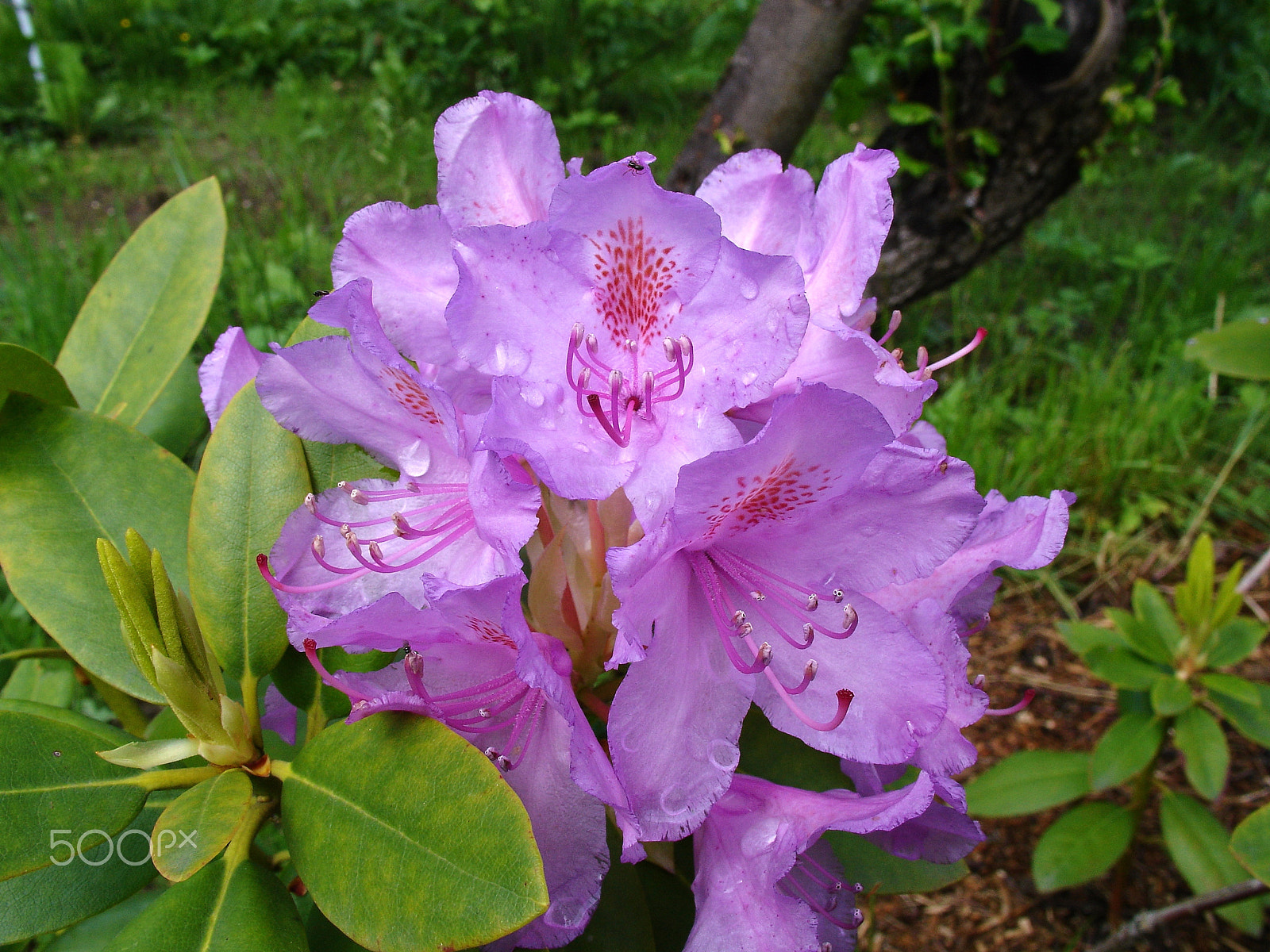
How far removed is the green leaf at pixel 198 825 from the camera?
620 millimetres

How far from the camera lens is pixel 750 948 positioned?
65 centimetres

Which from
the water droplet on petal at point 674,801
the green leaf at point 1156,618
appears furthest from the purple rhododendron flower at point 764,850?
the green leaf at point 1156,618

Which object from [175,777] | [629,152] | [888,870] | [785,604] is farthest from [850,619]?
[629,152]

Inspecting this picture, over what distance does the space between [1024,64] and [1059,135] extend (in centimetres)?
22

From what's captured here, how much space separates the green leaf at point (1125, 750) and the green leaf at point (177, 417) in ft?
4.79

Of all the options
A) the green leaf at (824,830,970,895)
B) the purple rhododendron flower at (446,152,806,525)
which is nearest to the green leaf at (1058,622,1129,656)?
the green leaf at (824,830,970,895)

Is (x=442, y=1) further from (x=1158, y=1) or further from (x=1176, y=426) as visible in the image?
(x=1176, y=426)

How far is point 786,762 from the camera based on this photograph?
0.85m

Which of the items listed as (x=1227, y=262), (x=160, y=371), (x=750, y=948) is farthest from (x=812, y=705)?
(x=1227, y=262)

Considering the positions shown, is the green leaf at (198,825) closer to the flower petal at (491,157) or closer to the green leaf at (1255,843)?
the flower petal at (491,157)

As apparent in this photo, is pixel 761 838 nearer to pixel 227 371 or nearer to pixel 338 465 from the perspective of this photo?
pixel 338 465

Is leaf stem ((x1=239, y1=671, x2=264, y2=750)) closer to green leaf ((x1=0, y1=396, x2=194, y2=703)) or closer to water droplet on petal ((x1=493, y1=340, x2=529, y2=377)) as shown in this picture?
green leaf ((x1=0, y1=396, x2=194, y2=703))

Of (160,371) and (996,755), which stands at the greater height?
(160,371)

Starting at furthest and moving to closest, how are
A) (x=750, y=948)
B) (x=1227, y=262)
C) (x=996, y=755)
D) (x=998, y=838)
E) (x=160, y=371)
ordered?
(x=1227, y=262) → (x=996, y=755) → (x=998, y=838) → (x=160, y=371) → (x=750, y=948)
